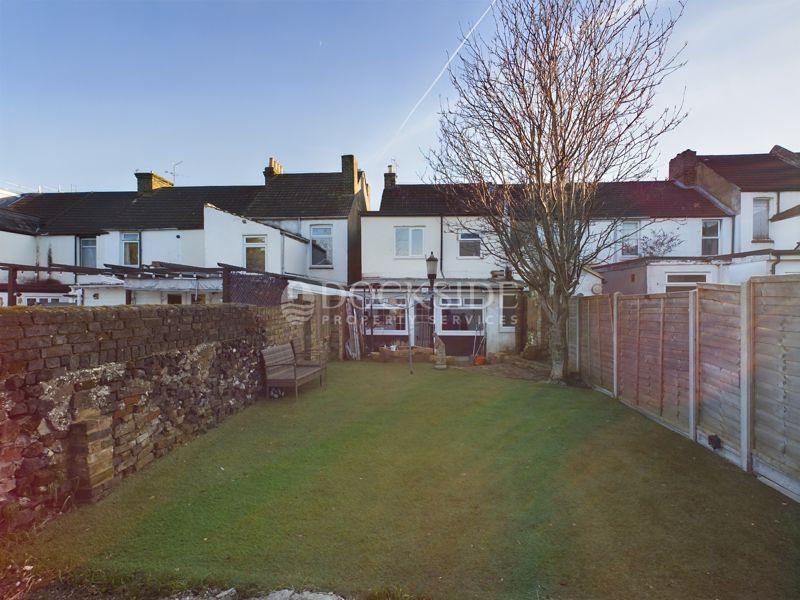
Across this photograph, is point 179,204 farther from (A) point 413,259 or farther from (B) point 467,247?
(B) point 467,247

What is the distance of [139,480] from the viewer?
4211 mm

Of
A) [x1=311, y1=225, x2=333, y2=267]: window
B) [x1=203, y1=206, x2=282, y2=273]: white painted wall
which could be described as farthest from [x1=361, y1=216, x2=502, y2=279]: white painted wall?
[x1=203, y1=206, x2=282, y2=273]: white painted wall

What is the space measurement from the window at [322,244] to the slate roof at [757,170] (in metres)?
17.0

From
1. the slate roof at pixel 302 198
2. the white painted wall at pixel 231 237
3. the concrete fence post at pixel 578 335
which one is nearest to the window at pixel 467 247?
the slate roof at pixel 302 198

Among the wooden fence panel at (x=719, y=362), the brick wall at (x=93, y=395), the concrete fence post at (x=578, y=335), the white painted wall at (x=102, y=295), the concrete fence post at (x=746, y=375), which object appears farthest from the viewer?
the white painted wall at (x=102, y=295)

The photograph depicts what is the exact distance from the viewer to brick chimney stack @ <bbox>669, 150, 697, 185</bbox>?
1914 cm

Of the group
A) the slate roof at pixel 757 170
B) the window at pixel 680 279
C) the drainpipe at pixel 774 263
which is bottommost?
the window at pixel 680 279

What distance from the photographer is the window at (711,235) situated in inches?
664

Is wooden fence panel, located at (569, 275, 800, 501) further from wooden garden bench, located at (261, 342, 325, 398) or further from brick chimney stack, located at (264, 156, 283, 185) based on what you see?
brick chimney stack, located at (264, 156, 283, 185)

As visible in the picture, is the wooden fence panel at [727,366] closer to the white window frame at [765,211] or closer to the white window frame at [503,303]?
the white window frame at [503,303]

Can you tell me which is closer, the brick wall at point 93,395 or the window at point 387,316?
the brick wall at point 93,395

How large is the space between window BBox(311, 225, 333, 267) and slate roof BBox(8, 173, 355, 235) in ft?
2.14

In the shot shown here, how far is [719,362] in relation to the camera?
484cm

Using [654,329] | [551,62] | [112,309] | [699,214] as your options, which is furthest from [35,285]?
[699,214]
